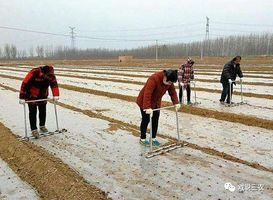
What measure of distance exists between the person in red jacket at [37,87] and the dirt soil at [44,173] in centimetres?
89

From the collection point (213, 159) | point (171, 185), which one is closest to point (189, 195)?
point (171, 185)

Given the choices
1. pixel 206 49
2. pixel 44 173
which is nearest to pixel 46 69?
pixel 44 173

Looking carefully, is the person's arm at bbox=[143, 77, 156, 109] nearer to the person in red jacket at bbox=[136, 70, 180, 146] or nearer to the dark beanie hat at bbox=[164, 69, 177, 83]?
the person in red jacket at bbox=[136, 70, 180, 146]

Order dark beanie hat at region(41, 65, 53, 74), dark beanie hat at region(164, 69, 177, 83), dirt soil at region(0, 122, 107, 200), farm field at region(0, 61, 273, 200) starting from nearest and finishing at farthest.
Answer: dirt soil at region(0, 122, 107, 200) → farm field at region(0, 61, 273, 200) → dark beanie hat at region(164, 69, 177, 83) → dark beanie hat at region(41, 65, 53, 74)

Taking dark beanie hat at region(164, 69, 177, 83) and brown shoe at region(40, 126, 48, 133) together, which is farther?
brown shoe at region(40, 126, 48, 133)

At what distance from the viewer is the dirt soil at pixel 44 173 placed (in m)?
5.54

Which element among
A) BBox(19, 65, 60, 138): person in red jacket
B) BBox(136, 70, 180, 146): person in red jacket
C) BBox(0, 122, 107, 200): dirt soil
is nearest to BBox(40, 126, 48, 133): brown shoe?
BBox(19, 65, 60, 138): person in red jacket

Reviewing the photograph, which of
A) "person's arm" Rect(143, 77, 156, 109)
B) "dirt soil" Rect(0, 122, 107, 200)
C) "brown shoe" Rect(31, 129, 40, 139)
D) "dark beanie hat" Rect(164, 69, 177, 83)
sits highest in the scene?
"dark beanie hat" Rect(164, 69, 177, 83)

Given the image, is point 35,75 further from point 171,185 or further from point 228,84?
point 228,84

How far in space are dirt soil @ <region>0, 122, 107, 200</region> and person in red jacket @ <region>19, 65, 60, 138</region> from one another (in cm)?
89

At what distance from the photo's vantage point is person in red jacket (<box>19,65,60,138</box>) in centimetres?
859

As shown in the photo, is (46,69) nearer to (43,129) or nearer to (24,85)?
(24,85)

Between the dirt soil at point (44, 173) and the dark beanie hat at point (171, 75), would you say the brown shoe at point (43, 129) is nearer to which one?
the dirt soil at point (44, 173)

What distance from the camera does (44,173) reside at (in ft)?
21.1
